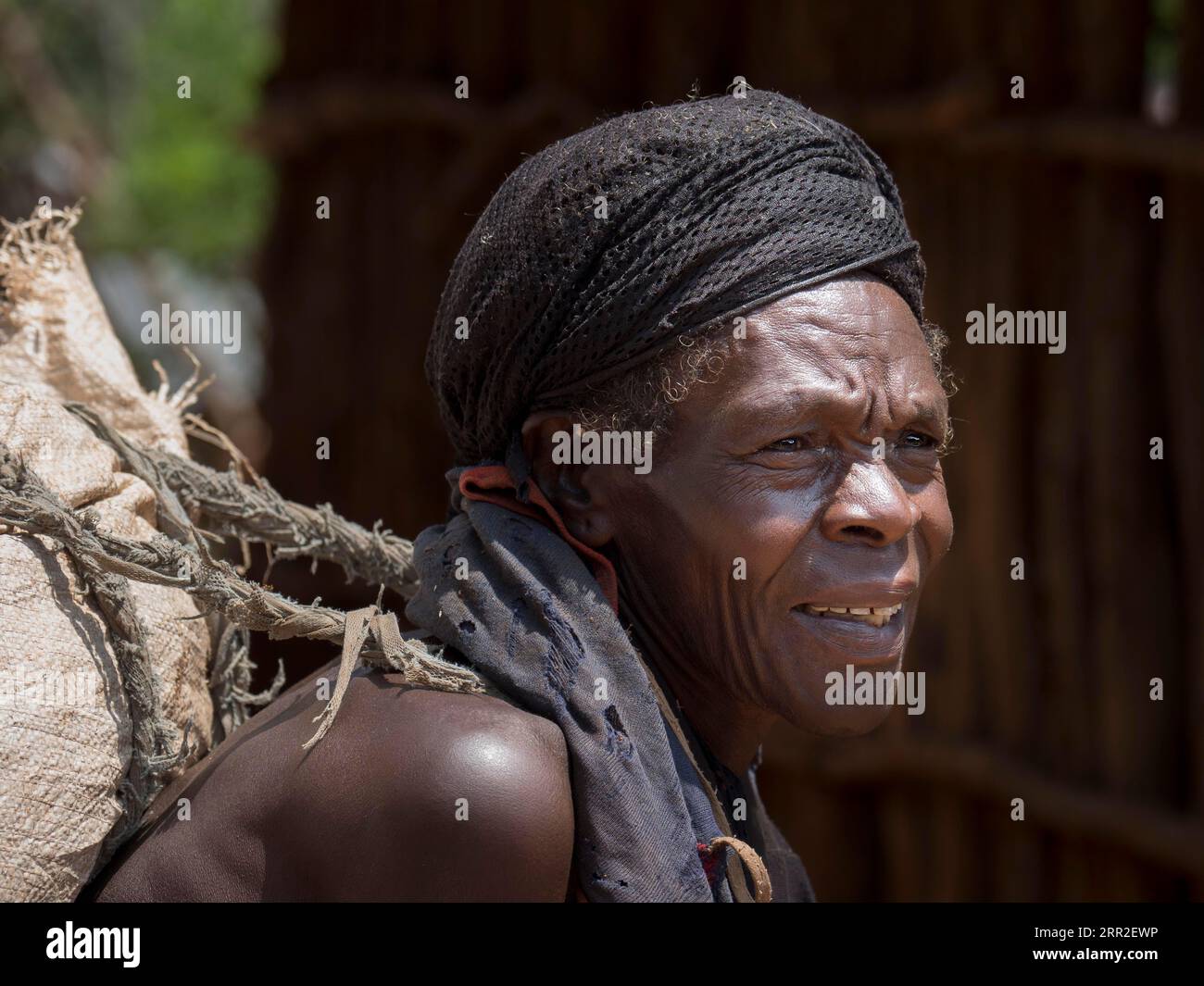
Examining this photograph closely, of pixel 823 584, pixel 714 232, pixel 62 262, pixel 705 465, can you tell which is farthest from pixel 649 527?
pixel 62 262

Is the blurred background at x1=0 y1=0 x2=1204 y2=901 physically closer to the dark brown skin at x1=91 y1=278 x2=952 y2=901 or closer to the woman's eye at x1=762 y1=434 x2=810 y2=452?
the dark brown skin at x1=91 y1=278 x2=952 y2=901

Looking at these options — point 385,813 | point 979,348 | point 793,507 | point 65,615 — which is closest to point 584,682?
point 385,813

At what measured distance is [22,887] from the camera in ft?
6.16

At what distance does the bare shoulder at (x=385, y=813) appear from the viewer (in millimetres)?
1766

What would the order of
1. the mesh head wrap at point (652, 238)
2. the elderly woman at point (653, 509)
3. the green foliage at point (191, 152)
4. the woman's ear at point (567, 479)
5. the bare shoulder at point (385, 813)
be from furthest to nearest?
the green foliage at point (191, 152), the woman's ear at point (567, 479), the mesh head wrap at point (652, 238), the elderly woman at point (653, 509), the bare shoulder at point (385, 813)

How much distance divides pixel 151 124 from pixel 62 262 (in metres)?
15.5

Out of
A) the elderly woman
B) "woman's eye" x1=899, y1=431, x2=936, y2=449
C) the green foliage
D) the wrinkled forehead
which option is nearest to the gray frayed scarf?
the elderly woman

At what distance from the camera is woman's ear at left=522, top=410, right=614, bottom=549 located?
7.24ft

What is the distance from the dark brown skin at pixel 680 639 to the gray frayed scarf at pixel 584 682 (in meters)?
0.05

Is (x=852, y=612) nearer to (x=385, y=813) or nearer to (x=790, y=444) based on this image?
(x=790, y=444)

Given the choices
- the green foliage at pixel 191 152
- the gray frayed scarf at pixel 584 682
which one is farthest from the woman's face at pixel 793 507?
the green foliage at pixel 191 152

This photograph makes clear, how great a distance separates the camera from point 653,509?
2.16 meters

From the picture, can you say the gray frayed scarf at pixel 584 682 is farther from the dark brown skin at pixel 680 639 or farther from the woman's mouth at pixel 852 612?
the woman's mouth at pixel 852 612
